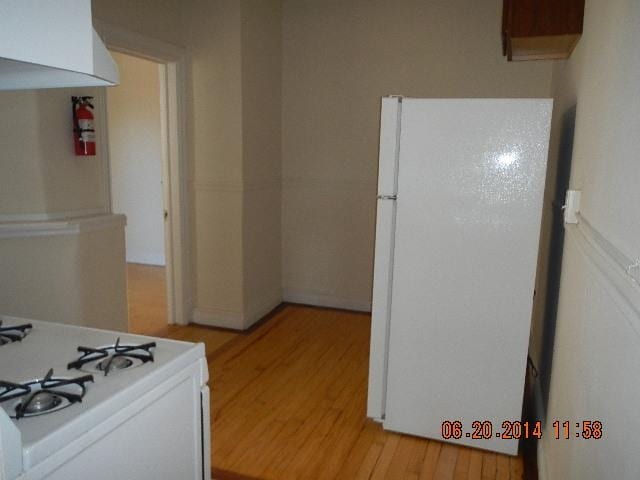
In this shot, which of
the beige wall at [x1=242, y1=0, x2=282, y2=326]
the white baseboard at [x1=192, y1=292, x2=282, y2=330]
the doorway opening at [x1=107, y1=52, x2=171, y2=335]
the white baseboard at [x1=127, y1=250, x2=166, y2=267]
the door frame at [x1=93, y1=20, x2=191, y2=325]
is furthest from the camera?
the white baseboard at [x1=127, y1=250, x2=166, y2=267]

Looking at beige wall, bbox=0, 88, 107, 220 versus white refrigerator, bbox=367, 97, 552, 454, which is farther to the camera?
beige wall, bbox=0, 88, 107, 220

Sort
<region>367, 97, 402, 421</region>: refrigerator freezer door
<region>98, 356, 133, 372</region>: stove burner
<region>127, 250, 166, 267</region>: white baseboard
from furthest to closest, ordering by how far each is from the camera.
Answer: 1. <region>127, 250, 166, 267</region>: white baseboard
2. <region>367, 97, 402, 421</region>: refrigerator freezer door
3. <region>98, 356, 133, 372</region>: stove burner

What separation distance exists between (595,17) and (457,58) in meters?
2.21

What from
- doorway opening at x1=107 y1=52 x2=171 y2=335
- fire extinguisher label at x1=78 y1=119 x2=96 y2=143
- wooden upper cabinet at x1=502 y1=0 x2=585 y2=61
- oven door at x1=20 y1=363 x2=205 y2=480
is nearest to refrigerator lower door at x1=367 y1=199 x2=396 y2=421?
wooden upper cabinet at x1=502 y1=0 x2=585 y2=61

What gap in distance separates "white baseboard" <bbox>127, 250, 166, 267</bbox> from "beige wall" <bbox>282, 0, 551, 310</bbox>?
2125 mm

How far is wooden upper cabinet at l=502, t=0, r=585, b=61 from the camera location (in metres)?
1.92

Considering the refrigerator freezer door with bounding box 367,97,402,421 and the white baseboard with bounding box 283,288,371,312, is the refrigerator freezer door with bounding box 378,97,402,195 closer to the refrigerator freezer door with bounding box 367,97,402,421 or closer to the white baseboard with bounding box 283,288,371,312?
the refrigerator freezer door with bounding box 367,97,402,421

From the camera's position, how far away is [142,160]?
566cm

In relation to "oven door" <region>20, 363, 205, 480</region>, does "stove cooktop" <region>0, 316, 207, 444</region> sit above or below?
above

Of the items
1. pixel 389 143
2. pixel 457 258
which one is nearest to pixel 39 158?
pixel 389 143

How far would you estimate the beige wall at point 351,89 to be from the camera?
368 centimetres

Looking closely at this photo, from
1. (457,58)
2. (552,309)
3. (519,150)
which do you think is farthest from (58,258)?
(457,58)
